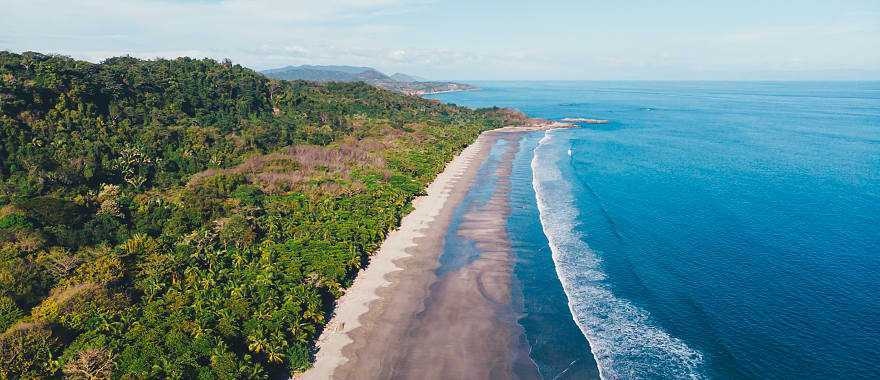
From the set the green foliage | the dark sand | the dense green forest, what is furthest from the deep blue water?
the green foliage

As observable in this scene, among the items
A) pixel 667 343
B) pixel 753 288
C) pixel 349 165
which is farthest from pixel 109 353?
pixel 349 165

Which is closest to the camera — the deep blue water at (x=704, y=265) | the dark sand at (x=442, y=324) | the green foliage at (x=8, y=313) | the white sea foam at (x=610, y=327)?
the green foliage at (x=8, y=313)

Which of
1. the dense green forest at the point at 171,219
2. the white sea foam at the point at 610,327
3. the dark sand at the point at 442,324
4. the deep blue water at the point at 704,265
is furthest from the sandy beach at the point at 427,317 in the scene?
the white sea foam at the point at 610,327

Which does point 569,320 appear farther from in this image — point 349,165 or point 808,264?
point 349,165

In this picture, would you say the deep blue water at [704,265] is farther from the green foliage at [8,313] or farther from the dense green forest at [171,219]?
the green foliage at [8,313]

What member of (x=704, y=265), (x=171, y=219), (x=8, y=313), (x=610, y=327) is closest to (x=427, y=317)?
(x=610, y=327)
